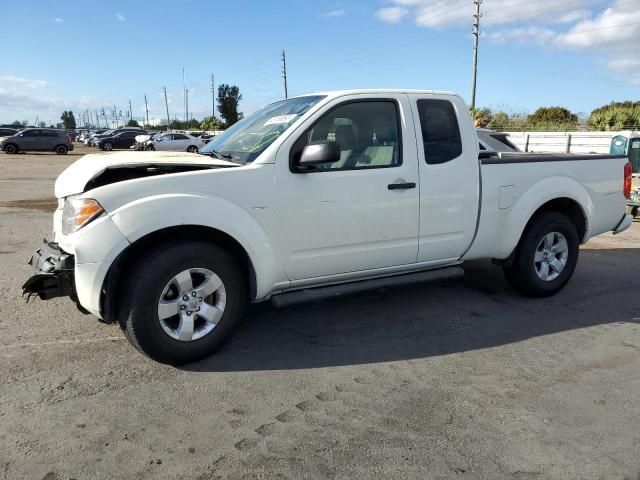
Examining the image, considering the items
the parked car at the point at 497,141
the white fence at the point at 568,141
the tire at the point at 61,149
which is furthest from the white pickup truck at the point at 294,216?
the tire at the point at 61,149

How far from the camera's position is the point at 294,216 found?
3854mm

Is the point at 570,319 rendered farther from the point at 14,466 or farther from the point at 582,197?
the point at 14,466

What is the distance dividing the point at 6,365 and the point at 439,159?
3.64 metres

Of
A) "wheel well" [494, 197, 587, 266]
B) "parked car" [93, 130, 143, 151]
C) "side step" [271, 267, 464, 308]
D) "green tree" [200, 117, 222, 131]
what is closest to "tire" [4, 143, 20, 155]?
"parked car" [93, 130, 143, 151]

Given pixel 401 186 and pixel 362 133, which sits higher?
pixel 362 133

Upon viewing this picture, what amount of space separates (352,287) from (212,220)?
1.28 metres

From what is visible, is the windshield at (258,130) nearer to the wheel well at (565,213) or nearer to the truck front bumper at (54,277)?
the truck front bumper at (54,277)

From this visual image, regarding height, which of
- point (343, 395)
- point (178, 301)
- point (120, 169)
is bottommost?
point (343, 395)

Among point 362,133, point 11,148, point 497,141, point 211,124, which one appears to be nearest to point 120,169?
point 362,133

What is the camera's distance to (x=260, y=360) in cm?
379

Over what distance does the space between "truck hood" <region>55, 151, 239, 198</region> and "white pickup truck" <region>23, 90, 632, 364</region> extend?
0.05ft

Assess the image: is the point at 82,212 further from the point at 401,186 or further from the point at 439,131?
the point at 439,131

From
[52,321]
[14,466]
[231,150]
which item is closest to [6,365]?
[52,321]

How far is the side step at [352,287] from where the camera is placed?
3917mm
